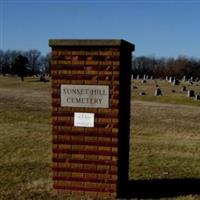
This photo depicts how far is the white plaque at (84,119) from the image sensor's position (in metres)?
8.39

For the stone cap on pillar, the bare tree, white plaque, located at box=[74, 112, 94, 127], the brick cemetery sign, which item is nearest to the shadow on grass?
the brick cemetery sign

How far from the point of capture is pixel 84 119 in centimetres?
840

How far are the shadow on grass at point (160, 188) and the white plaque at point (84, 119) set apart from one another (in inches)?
48.9

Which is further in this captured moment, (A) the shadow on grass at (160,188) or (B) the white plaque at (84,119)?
(A) the shadow on grass at (160,188)

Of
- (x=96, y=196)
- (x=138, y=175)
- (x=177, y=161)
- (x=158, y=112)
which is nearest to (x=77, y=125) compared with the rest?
(x=96, y=196)

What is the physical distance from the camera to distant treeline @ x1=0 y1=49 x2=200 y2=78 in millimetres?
88637

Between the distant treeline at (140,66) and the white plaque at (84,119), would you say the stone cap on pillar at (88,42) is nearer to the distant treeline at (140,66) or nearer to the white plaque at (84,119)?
the white plaque at (84,119)

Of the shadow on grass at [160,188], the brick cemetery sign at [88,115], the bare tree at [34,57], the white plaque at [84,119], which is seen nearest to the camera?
the brick cemetery sign at [88,115]

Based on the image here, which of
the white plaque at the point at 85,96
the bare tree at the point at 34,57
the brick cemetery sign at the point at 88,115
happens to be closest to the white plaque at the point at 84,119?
the brick cemetery sign at the point at 88,115

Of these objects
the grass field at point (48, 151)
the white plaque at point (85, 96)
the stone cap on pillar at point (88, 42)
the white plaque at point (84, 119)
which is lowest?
the grass field at point (48, 151)

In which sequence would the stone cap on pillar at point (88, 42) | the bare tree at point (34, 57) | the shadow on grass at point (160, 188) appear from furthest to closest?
the bare tree at point (34, 57) < the shadow on grass at point (160, 188) < the stone cap on pillar at point (88, 42)

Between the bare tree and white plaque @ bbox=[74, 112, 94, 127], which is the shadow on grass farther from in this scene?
the bare tree

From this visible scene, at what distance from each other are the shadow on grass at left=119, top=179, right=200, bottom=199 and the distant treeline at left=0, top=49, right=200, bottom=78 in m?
71.1

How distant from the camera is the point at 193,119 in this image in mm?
25422
